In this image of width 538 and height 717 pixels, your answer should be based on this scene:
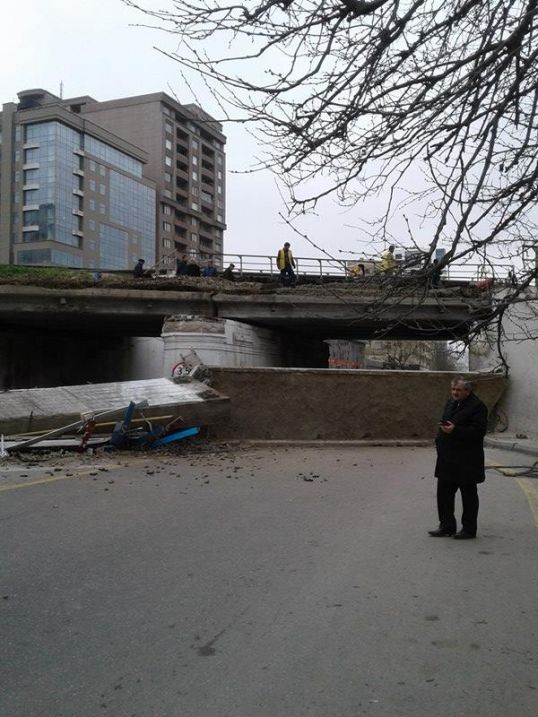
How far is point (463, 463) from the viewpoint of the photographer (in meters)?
6.67

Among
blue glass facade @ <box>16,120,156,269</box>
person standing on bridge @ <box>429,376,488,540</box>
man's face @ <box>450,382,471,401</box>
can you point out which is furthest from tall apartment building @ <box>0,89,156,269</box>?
person standing on bridge @ <box>429,376,488,540</box>

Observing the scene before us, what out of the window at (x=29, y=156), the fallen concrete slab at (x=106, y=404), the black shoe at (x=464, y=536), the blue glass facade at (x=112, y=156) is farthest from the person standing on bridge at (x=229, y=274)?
the window at (x=29, y=156)

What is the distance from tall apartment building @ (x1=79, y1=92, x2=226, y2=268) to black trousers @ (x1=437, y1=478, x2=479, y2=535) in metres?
97.2

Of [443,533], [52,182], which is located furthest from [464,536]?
[52,182]

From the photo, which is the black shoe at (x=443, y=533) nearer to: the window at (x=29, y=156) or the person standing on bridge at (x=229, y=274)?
the person standing on bridge at (x=229, y=274)

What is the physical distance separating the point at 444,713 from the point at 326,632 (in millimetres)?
1076

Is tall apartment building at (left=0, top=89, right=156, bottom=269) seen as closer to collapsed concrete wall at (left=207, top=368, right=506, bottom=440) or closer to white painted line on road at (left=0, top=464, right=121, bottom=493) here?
collapsed concrete wall at (left=207, top=368, right=506, bottom=440)

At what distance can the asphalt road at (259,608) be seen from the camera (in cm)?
332

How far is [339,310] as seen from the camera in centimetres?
2538

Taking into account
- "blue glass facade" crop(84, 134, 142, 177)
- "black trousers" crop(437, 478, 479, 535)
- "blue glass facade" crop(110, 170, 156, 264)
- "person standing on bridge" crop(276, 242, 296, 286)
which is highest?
"blue glass facade" crop(84, 134, 142, 177)

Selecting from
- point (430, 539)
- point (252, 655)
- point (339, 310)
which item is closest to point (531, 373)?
point (339, 310)

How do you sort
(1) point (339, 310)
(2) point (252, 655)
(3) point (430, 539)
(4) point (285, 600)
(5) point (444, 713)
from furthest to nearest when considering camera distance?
1. (1) point (339, 310)
2. (3) point (430, 539)
3. (4) point (285, 600)
4. (2) point (252, 655)
5. (5) point (444, 713)

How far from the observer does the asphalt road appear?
3.32 metres

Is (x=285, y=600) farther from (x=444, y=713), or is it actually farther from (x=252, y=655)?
(x=444, y=713)
